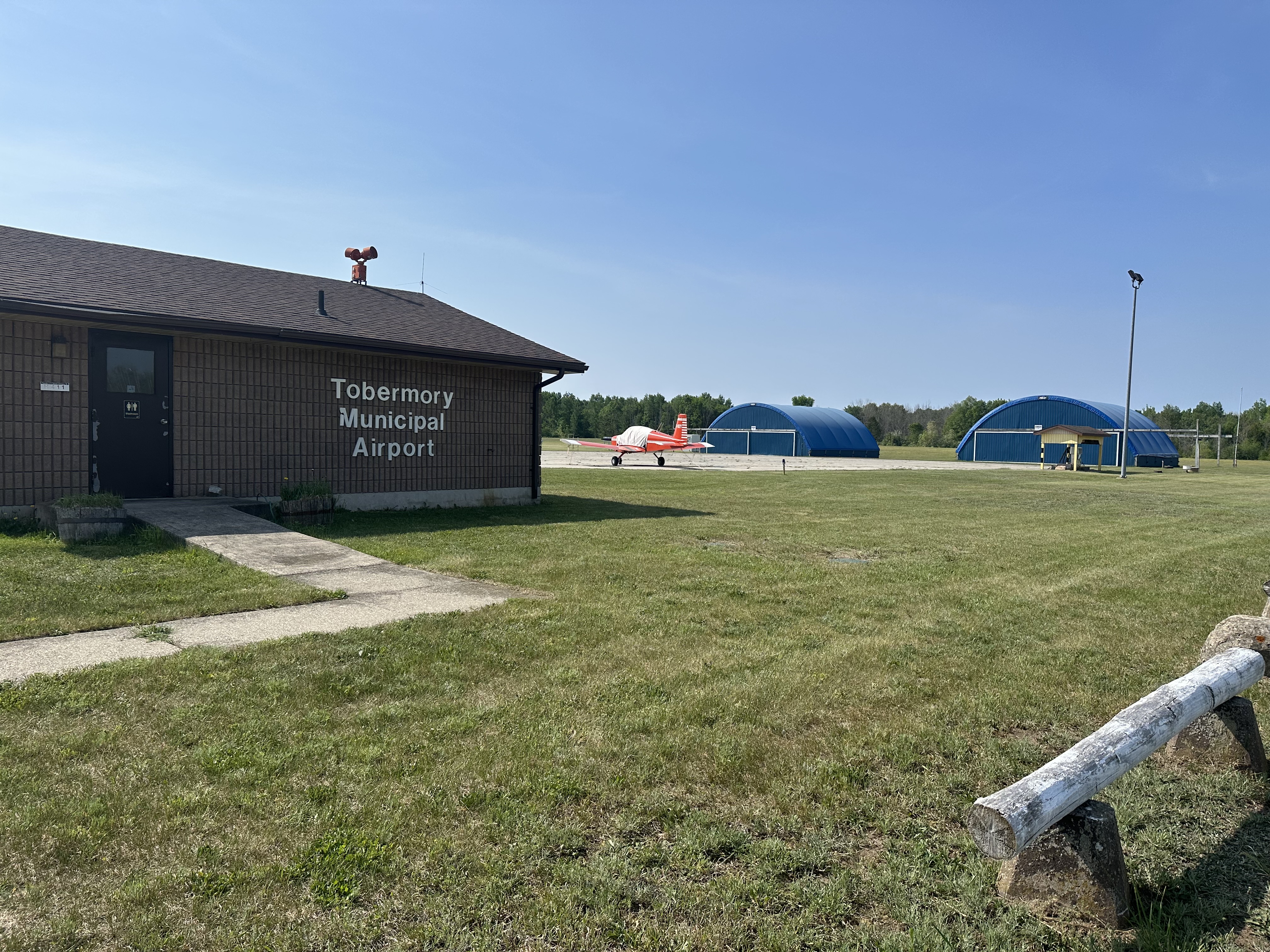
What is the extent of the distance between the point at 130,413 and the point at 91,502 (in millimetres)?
2314

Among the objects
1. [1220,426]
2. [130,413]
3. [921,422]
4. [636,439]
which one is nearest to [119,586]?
[130,413]

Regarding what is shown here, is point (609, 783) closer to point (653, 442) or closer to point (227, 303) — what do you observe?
Result: point (227, 303)

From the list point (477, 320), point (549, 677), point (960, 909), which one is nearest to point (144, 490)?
point (477, 320)

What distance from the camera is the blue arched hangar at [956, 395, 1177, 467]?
5334 centimetres

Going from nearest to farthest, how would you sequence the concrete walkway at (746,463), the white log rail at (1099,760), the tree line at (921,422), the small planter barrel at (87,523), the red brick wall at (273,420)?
the white log rail at (1099,760), the small planter barrel at (87,523), the red brick wall at (273,420), the concrete walkway at (746,463), the tree line at (921,422)

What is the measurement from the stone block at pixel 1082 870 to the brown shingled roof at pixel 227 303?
12290 mm

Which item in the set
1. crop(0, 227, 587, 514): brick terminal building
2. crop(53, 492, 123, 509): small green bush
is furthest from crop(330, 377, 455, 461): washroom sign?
crop(53, 492, 123, 509): small green bush

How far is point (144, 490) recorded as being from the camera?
1180cm

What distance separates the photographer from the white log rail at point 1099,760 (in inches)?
98.7

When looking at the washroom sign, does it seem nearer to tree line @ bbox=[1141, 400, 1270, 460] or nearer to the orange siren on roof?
the orange siren on roof

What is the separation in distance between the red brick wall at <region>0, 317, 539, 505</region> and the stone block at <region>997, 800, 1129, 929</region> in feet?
41.6

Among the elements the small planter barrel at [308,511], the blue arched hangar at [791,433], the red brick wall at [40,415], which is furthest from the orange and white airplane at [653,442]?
the red brick wall at [40,415]

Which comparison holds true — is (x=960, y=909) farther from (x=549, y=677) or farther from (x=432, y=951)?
(x=549, y=677)

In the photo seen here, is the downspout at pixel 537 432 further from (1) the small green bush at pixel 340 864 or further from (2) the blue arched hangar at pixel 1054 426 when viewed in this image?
(2) the blue arched hangar at pixel 1054 426
